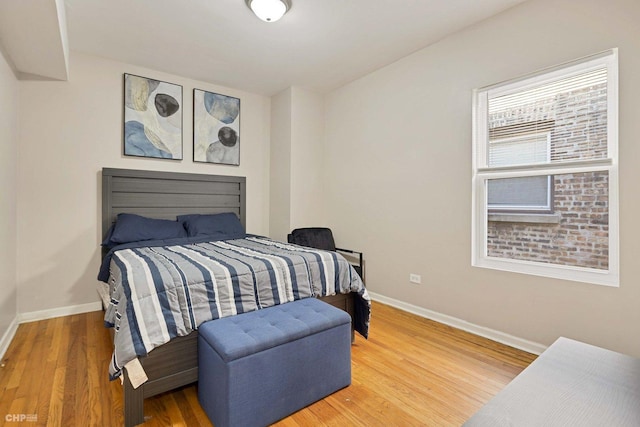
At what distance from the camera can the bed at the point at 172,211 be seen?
163 cm

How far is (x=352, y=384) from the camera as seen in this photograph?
1928 mm

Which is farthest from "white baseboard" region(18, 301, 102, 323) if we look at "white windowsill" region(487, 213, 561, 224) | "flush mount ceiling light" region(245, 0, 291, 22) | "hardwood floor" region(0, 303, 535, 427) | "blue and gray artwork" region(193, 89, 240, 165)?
"white windowsill" region(487, 213, 561, 224)

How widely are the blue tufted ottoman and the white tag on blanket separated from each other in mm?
292

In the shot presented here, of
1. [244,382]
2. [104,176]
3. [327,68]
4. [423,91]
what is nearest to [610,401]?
[244,382]

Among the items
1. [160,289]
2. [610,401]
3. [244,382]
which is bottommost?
[244,382]

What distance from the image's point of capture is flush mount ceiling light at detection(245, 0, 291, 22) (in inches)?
90.4

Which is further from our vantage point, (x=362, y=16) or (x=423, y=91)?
(x=423, y=91)

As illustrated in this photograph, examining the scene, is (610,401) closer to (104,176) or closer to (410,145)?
(410,145)

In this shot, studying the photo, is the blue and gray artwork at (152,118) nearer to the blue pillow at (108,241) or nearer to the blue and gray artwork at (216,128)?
the blue and gray artwork at (216,128)

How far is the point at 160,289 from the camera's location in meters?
1.70

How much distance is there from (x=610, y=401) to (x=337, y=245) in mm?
3259

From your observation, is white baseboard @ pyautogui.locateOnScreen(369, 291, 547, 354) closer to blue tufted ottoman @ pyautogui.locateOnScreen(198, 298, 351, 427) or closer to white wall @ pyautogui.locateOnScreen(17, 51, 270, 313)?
blue tufted ottoman @ pyautogui.locateOnScreen(198, 298, 351, 427)

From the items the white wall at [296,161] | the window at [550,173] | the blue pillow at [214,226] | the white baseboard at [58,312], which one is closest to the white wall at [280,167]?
the white wall at [296,161]

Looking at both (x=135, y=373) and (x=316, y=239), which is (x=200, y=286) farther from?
(x=316, y=239)
